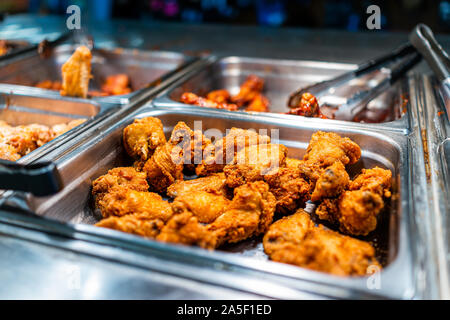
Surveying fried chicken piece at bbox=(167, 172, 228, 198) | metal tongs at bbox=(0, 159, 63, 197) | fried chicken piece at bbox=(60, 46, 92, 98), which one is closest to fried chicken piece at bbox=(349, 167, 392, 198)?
fried chicken piece at bbox=(167, 172, 228, 198)

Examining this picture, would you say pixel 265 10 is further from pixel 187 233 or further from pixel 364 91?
pixel 187 233

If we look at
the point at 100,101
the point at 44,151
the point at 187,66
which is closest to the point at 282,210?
the point at 44,151

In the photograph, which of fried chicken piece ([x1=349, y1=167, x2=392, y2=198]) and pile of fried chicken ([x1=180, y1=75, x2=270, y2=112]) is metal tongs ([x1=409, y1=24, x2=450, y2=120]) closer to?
fried chicken piece ([x1=349, y1=167, x2=392, y2=198])

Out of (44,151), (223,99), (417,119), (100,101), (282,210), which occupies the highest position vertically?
(223,99)

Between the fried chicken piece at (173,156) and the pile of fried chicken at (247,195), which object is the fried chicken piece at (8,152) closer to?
the pile of fried chicken at (247,195)
